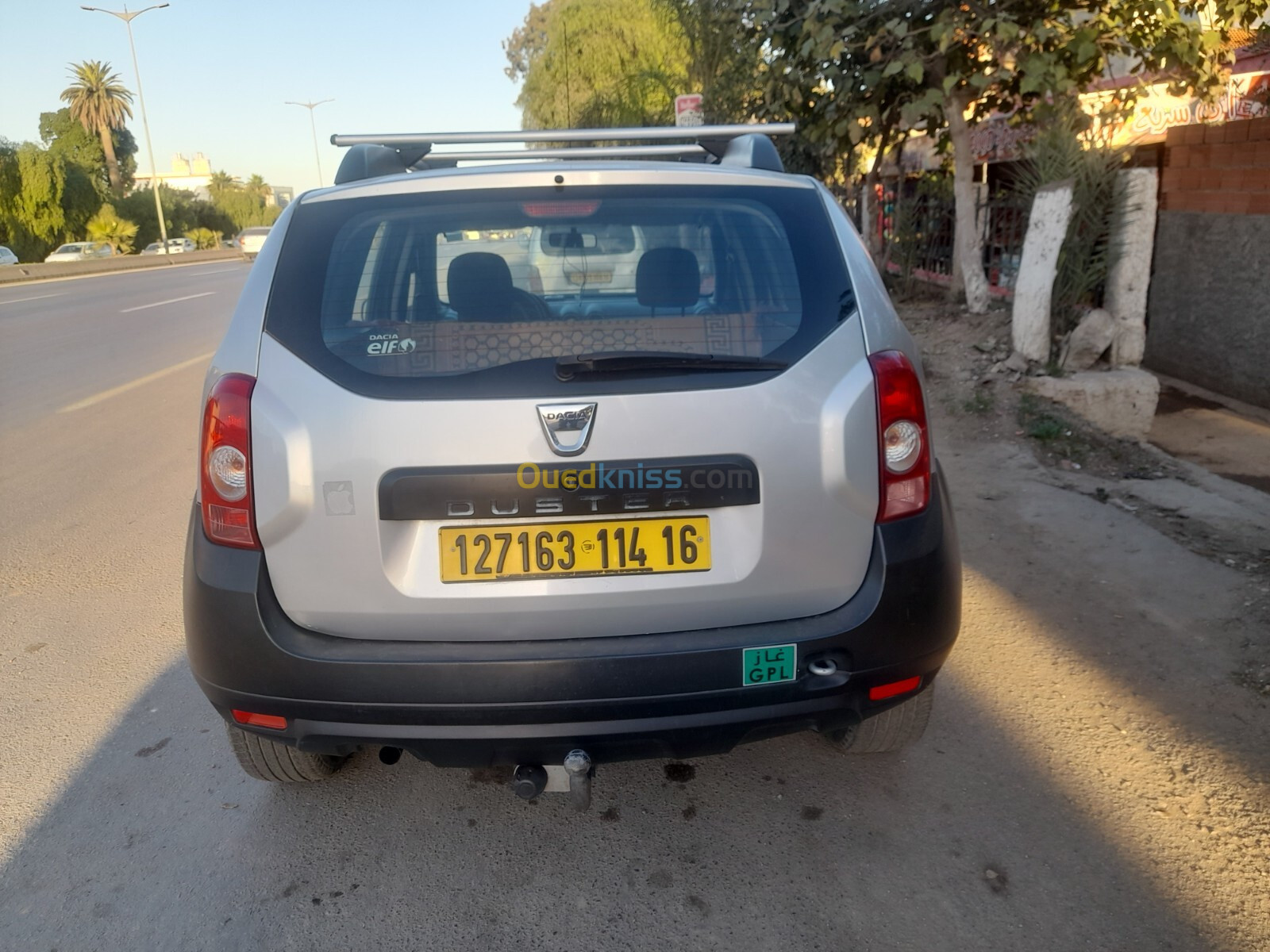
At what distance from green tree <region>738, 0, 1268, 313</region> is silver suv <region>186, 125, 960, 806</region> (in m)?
6.36

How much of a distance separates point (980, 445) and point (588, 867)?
4.64 metres

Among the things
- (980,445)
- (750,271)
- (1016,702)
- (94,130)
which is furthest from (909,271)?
(94,130)

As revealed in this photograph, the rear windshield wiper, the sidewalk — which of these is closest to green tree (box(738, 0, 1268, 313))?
the sidewalk

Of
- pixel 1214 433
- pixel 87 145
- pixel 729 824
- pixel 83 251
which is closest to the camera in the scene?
pixel 729 824

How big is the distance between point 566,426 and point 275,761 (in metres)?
1.30

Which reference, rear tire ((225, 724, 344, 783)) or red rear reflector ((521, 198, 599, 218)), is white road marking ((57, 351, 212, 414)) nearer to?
rear tire ((225, 724, 344, 783))

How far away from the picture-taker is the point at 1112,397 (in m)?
6.68

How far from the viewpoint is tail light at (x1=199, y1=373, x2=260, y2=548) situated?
223cm

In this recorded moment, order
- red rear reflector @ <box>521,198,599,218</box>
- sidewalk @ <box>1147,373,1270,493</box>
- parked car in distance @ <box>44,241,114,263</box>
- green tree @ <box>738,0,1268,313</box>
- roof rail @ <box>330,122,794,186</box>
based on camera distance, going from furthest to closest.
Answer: parked car in distance @ <box>44,241,114,263</box>
green tree @ <box>738,0,1268,313</box>
sidewalk @ <box>1147,373,1270,493</box>
roof rail @ <box>330,122,794,186</box>
red rear reflector @ <box>521,198,599,218</box>

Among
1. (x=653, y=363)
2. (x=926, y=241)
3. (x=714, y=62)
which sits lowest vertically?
(x=926, y=241)

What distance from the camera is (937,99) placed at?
8555 mm

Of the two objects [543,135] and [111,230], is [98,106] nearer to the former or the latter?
[111,230]

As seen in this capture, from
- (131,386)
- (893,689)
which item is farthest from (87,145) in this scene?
(893,689)

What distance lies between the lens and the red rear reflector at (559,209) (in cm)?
241
